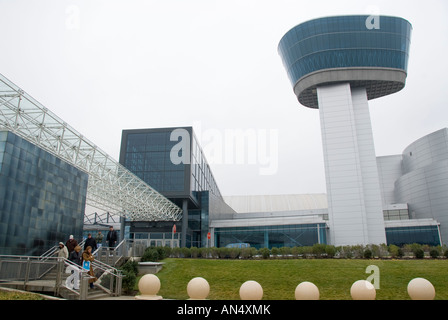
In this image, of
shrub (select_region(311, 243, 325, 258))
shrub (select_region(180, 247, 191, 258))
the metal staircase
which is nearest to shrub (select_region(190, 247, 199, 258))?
shrub (select_region(180, 247, 191, 258))

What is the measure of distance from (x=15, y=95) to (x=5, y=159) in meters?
3.56

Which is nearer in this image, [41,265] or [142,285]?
[142,285]

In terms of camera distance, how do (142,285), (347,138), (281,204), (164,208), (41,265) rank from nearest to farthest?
(142,285) < (41,265) < (164,208) < (347,138) < (281,204)

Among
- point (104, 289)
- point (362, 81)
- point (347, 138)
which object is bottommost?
point (104, 289)

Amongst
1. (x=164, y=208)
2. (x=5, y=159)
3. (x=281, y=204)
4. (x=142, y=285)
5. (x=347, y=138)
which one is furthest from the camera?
(x=281, y=204)

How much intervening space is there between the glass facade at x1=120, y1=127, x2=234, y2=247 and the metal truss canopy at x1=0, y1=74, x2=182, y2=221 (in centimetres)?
460

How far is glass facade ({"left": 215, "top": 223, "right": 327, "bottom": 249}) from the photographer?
159ft

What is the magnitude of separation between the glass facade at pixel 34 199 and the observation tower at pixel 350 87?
117 feet

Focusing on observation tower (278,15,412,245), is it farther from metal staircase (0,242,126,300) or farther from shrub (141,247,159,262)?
metal staircase (0,242,126,300)

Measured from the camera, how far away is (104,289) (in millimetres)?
14672

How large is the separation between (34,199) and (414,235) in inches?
2169

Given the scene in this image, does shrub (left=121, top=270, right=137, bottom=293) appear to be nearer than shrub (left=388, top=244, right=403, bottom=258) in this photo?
Yes
